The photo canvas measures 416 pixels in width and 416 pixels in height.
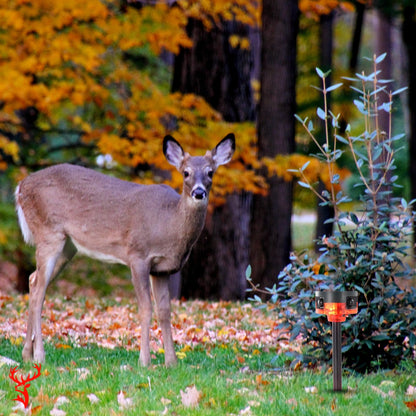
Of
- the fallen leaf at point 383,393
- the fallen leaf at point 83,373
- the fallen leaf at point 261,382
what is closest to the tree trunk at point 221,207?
the fallen leaf at point 83,373

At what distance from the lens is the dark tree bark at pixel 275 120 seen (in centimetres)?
1220

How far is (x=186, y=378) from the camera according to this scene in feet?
19.5

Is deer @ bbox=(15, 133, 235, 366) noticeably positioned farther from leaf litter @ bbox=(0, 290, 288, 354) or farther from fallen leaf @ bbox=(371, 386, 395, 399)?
fallen leaf @ bbox=(371, 386, 395, 399)

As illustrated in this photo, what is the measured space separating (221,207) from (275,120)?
221 cm

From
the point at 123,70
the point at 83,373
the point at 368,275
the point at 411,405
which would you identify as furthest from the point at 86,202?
the point at 123,70

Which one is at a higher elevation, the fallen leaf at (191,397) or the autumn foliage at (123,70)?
the autumn foliage at (123,70)

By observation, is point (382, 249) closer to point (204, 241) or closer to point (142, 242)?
point (142, 242)

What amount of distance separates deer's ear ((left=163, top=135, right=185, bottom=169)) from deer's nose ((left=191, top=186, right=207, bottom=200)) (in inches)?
22.5

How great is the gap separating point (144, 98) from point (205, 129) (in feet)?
5.41

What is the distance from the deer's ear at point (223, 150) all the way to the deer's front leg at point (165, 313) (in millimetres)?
1174

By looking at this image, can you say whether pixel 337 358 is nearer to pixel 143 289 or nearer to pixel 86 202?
pixel 143 289

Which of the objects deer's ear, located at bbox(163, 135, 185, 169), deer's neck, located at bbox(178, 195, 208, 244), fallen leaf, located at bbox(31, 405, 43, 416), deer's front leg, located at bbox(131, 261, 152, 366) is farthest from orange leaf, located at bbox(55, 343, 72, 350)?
fallen leaf, located at bbox(31, 405, 43, 416)

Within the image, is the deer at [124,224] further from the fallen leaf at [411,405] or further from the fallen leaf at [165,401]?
the fallen leaf at [411,405]

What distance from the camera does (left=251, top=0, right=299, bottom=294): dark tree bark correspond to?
40.0 ft
